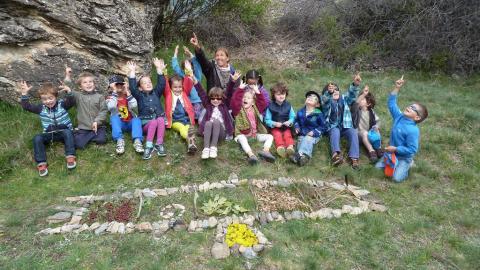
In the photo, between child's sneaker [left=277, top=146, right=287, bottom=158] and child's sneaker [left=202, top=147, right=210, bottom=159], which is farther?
child's sneaker [left=277, top=146, right=287, bottom=158]

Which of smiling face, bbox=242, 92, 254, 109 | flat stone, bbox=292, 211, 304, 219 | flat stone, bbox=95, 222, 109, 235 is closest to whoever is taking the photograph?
flat stone, bbox=95, 222, 109, 235

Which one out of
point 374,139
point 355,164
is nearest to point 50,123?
point 355,164

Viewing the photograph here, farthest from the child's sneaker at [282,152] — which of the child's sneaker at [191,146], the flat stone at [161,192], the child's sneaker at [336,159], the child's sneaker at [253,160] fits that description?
the flat stone at [161,192]

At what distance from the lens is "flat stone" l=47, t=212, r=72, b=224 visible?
439 cm

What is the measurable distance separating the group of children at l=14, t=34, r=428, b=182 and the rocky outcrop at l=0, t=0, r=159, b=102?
0.37 meters

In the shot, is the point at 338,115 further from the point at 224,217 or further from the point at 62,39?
the point at 62,39

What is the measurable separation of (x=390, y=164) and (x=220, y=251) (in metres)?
3.07

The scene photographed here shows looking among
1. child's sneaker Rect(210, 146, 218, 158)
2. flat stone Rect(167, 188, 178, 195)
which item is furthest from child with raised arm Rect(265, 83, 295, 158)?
flat stone Rect(167, 188, 178, 195)

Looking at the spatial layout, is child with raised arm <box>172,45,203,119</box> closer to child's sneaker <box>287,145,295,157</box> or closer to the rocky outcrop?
the rocky outcrop

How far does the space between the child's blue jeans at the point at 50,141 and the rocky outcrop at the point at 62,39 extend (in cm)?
120

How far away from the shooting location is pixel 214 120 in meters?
5.82

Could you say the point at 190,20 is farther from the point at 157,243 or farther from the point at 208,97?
the point at 157,243

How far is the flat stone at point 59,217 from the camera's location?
439cm

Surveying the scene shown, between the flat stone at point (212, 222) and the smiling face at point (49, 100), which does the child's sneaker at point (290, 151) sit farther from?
the smiling face at point (49, 100)
